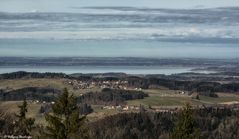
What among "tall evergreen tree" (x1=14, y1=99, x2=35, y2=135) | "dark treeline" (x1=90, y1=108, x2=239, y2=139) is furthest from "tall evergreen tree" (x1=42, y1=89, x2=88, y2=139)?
"dark treeline" (x1=90, y1=108, x2=239, y2=139)

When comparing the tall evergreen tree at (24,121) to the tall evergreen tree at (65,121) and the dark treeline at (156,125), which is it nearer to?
the tall evergreen tree at (65,121)

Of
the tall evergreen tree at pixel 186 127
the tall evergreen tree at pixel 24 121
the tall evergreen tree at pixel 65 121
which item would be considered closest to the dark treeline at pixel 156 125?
the tall evergreen tree at pixel 24 121

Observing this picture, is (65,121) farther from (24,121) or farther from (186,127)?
(24,121)

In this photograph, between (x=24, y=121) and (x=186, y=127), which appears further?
(x=24, y=121)

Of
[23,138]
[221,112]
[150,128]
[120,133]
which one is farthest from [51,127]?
[221,112]

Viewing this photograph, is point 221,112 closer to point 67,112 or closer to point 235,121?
point 235,121

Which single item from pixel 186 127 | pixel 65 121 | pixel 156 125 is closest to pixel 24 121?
pixel 65 121
